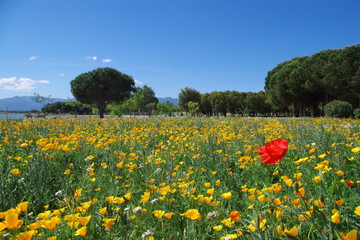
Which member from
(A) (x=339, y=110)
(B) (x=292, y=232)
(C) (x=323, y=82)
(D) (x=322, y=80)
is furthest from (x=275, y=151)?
(D) (x=322, y=80)

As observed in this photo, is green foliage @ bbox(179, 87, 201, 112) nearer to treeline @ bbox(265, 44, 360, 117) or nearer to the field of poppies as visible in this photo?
treeline @ bbox(265, 44, 360, 117)

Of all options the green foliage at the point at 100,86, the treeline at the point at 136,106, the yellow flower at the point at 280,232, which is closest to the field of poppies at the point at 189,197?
the yellow flower at the point at 280,232

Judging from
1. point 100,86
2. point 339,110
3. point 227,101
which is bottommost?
point 339,110

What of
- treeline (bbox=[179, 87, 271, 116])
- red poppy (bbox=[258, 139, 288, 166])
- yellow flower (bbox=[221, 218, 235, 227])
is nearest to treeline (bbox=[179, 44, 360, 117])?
treeline (bbox=[179, 87, 271, 116])

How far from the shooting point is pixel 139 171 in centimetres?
336

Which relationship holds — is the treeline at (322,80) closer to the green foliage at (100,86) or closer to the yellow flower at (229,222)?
the green foliage at (100,86)

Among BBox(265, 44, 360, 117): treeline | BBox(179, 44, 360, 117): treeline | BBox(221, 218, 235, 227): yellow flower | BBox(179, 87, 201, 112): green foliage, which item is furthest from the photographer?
BBox(179, 87, 201, 112): green foliage

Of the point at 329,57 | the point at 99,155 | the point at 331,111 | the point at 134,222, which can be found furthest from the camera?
the point at 329,57

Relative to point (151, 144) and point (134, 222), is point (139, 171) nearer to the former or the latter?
point (134, 222)

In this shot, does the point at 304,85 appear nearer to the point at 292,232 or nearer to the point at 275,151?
the point at 275,151

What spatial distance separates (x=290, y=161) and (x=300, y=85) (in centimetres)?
4322

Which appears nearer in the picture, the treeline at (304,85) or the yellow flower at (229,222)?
the yellow flower at (229,222)

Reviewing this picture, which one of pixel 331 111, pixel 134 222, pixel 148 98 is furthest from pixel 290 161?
pixel 148 98

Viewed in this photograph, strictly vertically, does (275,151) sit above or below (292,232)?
above
